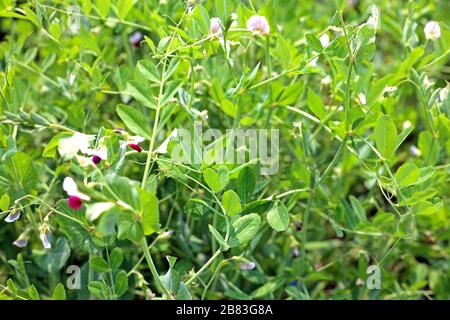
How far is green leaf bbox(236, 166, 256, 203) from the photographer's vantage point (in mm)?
865

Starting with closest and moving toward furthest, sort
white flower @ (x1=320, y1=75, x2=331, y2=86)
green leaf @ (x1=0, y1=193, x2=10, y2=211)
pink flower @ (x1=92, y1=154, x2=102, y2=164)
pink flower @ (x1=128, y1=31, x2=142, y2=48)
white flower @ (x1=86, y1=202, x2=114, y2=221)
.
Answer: white flower @ (x1=86, y1=202, x2=114, y2=221) → pink flower @ (x1=92, y1=154, x2=102, y2=164) → green leaf @ (x1=0, y1=193, x2=10, y2=211) → white flower @ (x1=320, y1=75, x2=331, y2=86) → pink flower @ (x1=128, y1=31, x2=142, y2=48)

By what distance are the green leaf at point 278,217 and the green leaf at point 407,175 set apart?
0.51 feet

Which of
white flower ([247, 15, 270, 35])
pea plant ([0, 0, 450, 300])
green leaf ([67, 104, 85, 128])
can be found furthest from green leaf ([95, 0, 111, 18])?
white flower ([247, 15, 270, 35])

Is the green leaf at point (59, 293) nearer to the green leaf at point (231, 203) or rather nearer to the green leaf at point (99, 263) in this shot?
the green leaf at point (99, 263)

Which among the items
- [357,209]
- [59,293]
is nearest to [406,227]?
[357,209]

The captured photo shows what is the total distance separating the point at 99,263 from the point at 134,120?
0.20 metres

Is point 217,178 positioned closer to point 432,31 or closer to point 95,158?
point 95,158

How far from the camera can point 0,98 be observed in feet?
2.90

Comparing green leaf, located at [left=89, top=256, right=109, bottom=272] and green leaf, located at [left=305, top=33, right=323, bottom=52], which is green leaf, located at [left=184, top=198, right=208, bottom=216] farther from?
green leaf, located at [left=305, top=33, right=323, bottom=52]

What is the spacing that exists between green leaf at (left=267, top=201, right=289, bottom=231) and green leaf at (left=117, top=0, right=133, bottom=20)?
16.7 inches

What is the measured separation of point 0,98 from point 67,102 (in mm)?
263
